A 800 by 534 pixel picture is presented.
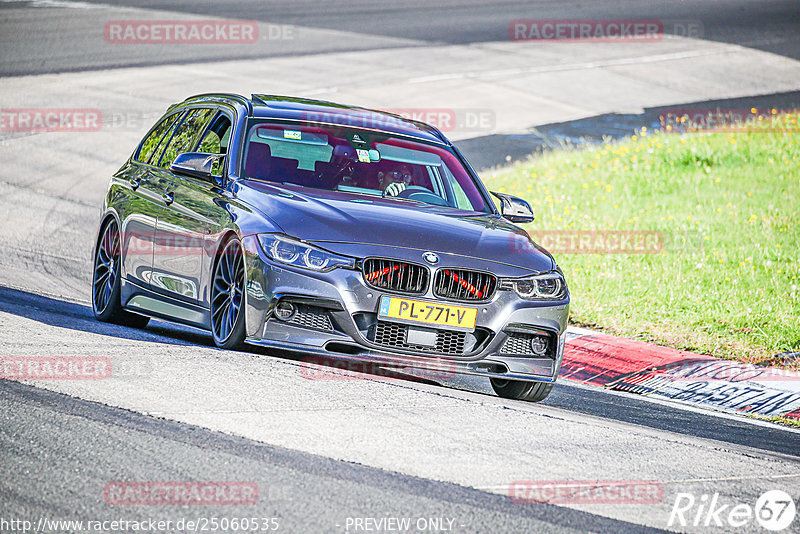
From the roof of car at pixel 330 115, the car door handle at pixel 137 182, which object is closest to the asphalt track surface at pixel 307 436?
the car door handle at pixel 137 182

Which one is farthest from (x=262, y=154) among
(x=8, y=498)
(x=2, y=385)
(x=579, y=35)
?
(x=579, y=35)

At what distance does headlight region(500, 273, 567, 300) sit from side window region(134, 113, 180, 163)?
369 cm

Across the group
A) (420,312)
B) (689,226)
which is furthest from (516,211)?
(689,226)

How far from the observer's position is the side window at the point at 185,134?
9.77 metres

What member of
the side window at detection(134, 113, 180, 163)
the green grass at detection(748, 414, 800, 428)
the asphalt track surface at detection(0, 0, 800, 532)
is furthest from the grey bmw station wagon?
the green grass at detection(748, 414, 800, 428)

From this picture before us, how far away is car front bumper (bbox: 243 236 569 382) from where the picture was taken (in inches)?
295

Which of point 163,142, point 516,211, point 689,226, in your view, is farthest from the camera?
point 689,226

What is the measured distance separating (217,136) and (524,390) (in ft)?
9.67

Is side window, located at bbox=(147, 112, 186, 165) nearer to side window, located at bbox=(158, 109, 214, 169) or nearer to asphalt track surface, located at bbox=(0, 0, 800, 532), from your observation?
side window, located at bbox=(158, 109, 214, 169)

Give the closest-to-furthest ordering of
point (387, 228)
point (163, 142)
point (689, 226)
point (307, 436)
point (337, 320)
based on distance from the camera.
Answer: point (307, 436) < point (337, 320) < point (387, 228) < point (163, 142) < point (689, 226)

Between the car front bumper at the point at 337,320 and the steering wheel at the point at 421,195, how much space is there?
1345 mm

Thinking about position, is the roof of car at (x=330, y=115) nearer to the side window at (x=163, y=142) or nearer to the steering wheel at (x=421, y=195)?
the side window at (x=163, y=142)

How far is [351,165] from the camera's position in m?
8.84

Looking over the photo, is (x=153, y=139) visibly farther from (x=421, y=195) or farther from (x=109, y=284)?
(x=421, y=195)
